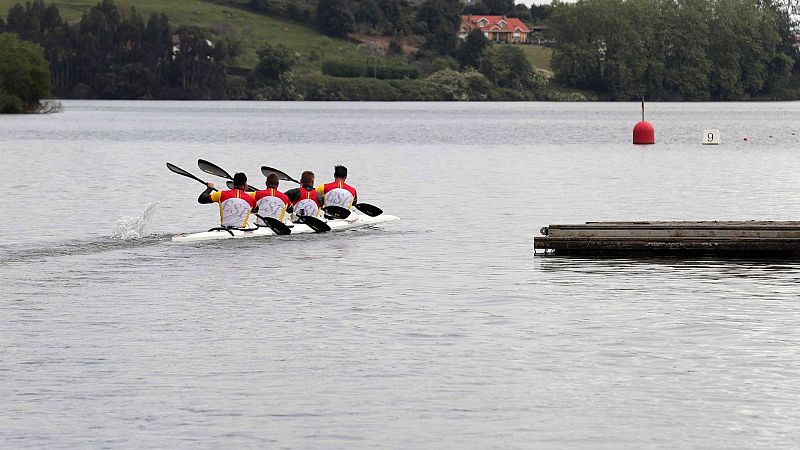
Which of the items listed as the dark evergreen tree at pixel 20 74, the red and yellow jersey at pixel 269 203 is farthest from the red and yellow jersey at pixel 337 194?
the dark evergreen tree at pixel 20 74

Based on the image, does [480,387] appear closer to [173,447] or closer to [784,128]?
[173,447]

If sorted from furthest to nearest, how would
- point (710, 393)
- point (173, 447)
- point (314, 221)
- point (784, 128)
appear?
1. point (784, 128)
2. point (314, 221)
3. point (710, 393)
4. point (173, 447)

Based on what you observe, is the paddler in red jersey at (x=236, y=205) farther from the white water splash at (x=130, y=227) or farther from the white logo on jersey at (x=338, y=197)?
the white logo on jersey at (x=338, y=197)

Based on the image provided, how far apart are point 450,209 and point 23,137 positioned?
7072 cm

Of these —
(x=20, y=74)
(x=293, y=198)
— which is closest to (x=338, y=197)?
(x=293, y=198)

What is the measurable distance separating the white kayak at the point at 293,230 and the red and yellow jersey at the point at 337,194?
1.54ft

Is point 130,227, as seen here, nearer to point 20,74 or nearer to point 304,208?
point 304,208

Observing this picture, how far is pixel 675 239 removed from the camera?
32.5 metres

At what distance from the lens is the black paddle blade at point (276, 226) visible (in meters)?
36.3

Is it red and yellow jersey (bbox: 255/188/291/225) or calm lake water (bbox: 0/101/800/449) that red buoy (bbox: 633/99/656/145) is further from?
red and yellow jersey (bbox: 255/188/291/225)

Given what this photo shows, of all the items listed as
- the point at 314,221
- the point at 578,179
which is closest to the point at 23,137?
the point at 578,179

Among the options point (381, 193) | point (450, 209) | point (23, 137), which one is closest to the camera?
point (450, 209)

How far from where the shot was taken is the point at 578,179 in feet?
213

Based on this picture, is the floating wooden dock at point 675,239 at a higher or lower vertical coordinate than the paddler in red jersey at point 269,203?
lower
